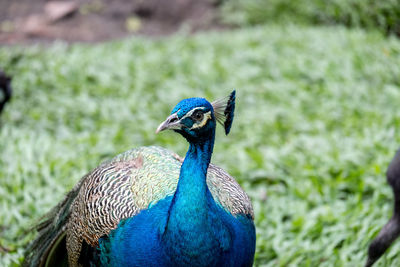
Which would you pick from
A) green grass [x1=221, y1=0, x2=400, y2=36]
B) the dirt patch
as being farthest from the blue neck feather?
the dirt patch

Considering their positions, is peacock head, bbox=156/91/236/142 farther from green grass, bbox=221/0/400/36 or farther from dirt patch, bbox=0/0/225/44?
dirt patch, bbox=0/0/225/44

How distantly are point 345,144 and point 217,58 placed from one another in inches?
118

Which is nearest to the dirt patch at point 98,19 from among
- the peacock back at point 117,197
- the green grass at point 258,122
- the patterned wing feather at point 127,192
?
the green grass at point 258,122

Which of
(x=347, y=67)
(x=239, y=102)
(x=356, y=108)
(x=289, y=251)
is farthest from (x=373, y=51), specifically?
(x=289, y=251)

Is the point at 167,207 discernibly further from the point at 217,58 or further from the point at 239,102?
the point at 217,58

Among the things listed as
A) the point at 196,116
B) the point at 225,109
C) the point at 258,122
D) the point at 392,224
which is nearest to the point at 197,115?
the point at 196,116

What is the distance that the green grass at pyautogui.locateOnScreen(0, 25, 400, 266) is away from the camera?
3.68m

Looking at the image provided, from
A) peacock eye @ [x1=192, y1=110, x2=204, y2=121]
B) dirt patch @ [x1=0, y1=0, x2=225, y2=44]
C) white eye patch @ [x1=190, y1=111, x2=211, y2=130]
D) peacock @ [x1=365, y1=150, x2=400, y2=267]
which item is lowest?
peacock @ [x1=365, y1=150, x2=400, y2=267]

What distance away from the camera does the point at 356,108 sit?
5504 mm

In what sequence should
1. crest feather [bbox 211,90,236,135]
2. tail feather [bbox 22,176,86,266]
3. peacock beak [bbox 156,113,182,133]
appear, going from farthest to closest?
1. tail feather [bbox 22,176,86,266]
2. crest feather [bbox 211,90,236,135]
3. peacock beak [bbox 156,113,182,133]

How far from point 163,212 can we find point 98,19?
25.2 ft

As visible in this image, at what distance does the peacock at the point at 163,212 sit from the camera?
2025 millimetres

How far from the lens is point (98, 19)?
30.4ft

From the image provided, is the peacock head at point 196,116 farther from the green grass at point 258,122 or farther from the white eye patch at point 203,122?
the green grass at point 258,122
